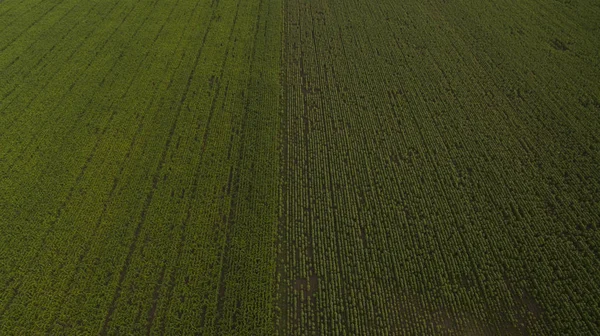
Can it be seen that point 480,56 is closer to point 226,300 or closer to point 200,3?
point 200,3

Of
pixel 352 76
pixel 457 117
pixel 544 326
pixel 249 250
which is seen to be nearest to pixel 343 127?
pixel 352 76

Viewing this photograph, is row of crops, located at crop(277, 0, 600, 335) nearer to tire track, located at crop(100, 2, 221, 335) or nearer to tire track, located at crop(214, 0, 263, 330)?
tire track, located at crop(214, 0, 263, 330)

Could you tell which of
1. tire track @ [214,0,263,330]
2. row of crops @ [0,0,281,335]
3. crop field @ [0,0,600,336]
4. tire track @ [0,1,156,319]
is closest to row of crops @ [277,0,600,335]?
crop field @ [0,0,600,336]

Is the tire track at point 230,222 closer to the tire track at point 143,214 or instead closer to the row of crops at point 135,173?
the row of crops at point 135,173

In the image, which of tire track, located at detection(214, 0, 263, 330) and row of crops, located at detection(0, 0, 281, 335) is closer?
row of crops, located at detection(0, 0, 281, 335)

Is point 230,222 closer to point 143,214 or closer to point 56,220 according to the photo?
point 143,214

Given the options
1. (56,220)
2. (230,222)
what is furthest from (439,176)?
(56,220)
